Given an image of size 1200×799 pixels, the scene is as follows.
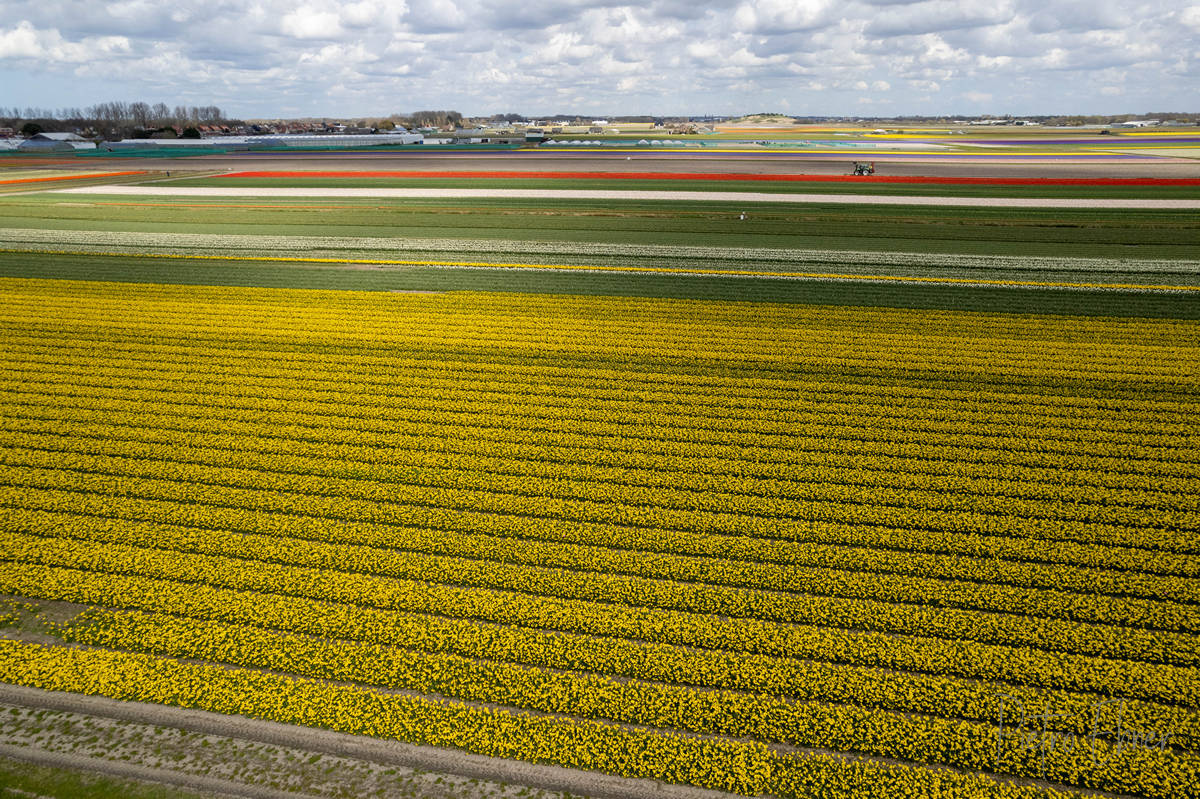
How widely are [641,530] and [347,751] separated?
14.4 ft

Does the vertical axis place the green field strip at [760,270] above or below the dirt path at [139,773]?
above

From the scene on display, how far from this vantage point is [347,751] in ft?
20.7

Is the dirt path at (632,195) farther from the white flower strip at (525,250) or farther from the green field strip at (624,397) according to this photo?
the green field strip at (624,397)

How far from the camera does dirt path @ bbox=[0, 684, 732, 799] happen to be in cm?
592

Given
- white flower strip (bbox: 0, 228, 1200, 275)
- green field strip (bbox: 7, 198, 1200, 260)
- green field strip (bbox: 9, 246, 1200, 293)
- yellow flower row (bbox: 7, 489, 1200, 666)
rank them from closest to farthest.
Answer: yellow flower row (bbox: 7, 489, 1200, 666) < green field strip (bbox: 9, 246, 1200, 293) < white flower strip (bbox: 0, 228, 1200, 275) < green field strip (bbox: 7, 198, 1200, 260)

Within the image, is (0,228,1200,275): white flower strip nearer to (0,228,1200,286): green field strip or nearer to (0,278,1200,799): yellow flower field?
(0,228,1200,286): green field strip

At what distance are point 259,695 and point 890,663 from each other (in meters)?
6.34

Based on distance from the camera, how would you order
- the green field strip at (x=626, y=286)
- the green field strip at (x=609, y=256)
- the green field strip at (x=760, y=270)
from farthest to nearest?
the green field strip at (x=609, y=256), the green field strip at (x=760, y=270), the green field strip at (x=626, y=286)

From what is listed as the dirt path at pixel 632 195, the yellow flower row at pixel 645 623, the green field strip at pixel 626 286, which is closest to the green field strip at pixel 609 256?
the green field strip at pixel 626 286

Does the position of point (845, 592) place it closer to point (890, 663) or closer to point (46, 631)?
point (890, 663)

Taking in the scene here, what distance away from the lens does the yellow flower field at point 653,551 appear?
645cm

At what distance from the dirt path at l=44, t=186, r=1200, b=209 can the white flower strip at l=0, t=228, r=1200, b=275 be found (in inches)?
606

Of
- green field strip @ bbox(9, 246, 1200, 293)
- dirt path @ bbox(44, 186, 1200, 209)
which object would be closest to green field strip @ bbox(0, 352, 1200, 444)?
green field strip @ bbox(9, 246, 1200, 293)

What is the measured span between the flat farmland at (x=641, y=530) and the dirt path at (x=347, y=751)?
0.17 ft
